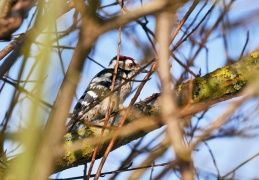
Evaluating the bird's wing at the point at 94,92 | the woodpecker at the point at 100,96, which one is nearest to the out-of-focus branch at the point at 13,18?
the woodpecker at the point at 100,96

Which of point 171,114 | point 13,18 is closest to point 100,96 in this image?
point 13,18

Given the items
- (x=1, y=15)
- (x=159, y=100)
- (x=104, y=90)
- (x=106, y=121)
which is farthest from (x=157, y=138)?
(x=1, y=15)

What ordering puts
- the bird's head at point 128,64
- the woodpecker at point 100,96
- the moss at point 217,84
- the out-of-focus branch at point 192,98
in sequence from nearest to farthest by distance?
the out-of-focus branch at point 192,98, the moss at point 217,84, the woodpecker at point 100,96, the bird's head at point 128,64

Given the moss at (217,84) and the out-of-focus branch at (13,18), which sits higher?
the moss at (217,84)

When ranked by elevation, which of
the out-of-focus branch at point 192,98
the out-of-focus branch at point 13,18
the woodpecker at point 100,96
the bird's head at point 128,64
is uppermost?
the bird's head at point 128,64

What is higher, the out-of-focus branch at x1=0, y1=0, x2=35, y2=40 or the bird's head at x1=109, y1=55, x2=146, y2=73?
the bird's head at x1=109, y1=55, x2=146, y2=73

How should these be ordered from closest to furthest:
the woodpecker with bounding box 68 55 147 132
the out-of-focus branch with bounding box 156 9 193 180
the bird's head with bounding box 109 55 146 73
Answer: the out-of-focus branch with bounding box 156 9 193 180, the woodpecker with bounding box 68 55 147 132, the bird's head with bounding box 109 55 146 73

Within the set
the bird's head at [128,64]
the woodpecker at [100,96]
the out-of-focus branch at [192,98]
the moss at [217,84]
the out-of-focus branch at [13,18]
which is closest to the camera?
the out-of-focus branch at [13,18]

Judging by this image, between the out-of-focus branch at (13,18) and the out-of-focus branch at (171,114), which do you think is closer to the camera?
Answer: the out-of-focus branch at (171,114)

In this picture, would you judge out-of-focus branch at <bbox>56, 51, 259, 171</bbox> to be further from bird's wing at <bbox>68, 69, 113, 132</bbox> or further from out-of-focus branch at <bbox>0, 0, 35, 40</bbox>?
bird's wing at <bbox>68, 69, 113, 132</bbox>

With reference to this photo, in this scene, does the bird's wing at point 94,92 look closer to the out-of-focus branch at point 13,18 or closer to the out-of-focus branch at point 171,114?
the out-of-focus branch at point 13,18

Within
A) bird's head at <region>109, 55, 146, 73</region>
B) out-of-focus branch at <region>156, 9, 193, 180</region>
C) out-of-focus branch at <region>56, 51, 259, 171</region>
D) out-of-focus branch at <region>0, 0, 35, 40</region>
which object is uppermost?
bird's head at <region>109, 55, 146, 73</region>

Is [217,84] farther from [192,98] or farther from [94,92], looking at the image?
[94,92]

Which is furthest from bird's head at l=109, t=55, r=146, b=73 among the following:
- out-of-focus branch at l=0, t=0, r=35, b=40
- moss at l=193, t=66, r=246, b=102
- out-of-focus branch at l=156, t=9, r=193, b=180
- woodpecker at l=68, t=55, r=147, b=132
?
out-of-focus branch at l=156, t=9, r=193, b=180
